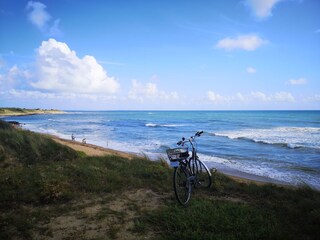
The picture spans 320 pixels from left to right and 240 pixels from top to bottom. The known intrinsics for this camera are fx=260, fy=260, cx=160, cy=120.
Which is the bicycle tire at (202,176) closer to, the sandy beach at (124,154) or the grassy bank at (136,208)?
the grassy bank at (136,208)

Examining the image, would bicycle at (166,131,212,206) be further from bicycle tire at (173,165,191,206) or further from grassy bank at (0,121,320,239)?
grassy bank at (0,121,320,239)

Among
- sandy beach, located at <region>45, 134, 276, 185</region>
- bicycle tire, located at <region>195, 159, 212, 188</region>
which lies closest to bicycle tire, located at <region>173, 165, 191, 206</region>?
bicycle tire, located at <region>195, 159, 212, 188</region>

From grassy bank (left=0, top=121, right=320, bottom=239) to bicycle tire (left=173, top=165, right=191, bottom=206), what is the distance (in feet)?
0.65

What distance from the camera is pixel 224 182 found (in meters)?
7.57

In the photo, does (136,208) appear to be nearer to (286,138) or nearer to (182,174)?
(182,174)

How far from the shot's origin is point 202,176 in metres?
7.23

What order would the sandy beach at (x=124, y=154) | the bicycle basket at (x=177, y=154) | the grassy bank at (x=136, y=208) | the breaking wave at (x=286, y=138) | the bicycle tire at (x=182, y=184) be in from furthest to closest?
the breaking wave at (x=286, y=138) < the sandy beach at (x=124, y=154) < the bicycle basket at (x=177, y=154) < the bicycle tire at (x=182, y=184) < the grassy bank at (x=136, y=208)

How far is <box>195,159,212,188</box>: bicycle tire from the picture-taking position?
6656mm

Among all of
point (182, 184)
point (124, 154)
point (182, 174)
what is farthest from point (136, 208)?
point (124, 154)

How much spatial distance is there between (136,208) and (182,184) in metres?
1.12

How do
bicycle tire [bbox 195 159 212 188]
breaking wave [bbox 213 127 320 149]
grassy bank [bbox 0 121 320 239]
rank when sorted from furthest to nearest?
1. breaking wave [bbox 213 127 320 149]
2. bicycle tire [bbox 195 159 212 188]
3. grassy bank [bbox 0 121 320 239]

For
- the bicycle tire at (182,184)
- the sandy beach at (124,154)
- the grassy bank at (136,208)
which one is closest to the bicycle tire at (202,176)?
the grassy bank at (136,208)

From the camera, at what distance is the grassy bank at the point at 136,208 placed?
4398mm

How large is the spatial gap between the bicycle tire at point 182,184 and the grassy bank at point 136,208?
198mm
